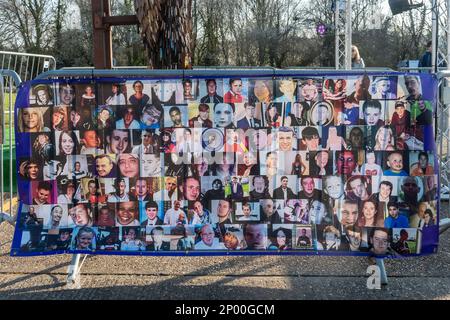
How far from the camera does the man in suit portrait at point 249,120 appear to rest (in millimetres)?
3359

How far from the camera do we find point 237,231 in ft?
11.3

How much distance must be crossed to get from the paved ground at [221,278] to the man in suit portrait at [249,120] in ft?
4.06

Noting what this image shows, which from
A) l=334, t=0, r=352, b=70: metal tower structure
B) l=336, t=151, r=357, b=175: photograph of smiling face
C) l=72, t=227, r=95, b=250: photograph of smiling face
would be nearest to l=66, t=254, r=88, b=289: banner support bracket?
l=72, t=227, r=95, b=250: photograph of smiling face

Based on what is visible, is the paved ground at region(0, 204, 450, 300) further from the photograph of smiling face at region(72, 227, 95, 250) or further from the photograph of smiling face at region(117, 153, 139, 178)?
the photograph of smiling face at region(117, 153, 139, 178)

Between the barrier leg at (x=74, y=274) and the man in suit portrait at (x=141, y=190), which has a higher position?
the man in suit portrait at (x=141, y=190)

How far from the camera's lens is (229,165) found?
3.41 metres

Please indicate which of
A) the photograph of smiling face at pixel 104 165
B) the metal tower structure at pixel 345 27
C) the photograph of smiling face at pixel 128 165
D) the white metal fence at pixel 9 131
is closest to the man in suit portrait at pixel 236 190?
the photograph of smiling face at pixel 128 165

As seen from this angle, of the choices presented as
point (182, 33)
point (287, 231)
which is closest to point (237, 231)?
point (287, 231)

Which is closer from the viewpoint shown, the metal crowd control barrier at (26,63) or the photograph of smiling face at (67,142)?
the photograph of smiling face at (67,142)

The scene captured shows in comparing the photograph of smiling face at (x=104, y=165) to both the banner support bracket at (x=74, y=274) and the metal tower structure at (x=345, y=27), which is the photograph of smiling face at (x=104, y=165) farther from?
→ the metal tower structure at (x=345, y=27)

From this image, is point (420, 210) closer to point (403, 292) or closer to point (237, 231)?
point (403, 292)

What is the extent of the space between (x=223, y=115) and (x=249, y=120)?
0.60 ft

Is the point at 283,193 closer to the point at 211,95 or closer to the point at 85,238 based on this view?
the point at 211,95

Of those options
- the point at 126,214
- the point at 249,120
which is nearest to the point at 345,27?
the point at 249,120
